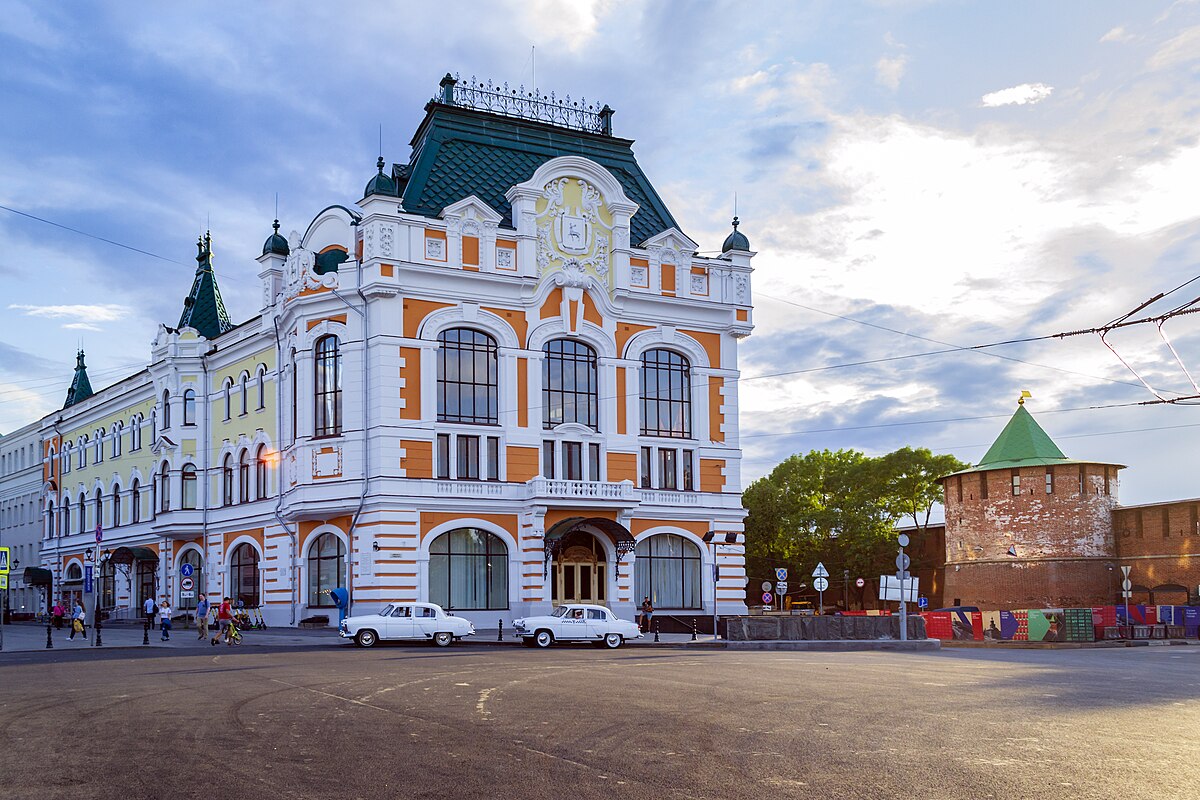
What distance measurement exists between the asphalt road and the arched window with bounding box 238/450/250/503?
30010mm

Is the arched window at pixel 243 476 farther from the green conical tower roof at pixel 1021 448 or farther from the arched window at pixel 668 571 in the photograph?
the green conical tower roof at pixel 1021 448

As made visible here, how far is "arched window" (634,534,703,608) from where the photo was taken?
168ft

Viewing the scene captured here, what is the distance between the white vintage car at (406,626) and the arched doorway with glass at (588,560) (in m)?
11.0

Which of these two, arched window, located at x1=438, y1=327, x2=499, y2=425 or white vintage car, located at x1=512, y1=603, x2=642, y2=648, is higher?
arched window, located at x1=438, y1=327, x2=499, y2=425

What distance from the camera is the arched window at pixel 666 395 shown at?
52.0m

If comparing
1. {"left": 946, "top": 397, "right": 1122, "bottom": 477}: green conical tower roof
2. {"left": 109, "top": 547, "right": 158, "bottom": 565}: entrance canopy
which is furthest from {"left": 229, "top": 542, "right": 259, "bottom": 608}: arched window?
{"left": 946, "top": 397, "right": 1122, "bottom": 477}: green conical tower roof

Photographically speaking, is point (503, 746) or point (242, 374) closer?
point (503, 746)

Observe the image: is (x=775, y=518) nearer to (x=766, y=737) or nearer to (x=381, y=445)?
(x=381, y=445)

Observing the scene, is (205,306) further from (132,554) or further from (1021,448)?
(1021,448)

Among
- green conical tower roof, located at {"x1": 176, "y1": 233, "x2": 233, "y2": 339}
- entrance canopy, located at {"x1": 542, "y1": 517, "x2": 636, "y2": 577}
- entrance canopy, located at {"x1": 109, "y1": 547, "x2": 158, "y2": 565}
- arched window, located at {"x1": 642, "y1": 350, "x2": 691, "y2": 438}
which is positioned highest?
A: green conical tower roof, located at {"x1": 176, "y1": 233, "x2": 233, "y2": 339}

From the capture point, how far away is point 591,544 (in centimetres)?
5025

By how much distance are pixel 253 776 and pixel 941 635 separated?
38.7m

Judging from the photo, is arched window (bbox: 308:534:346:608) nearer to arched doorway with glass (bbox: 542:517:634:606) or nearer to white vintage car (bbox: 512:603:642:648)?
arched doorway with glass (bbox: 542:517:634:606)

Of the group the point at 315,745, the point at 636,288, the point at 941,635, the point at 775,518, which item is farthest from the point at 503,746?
the point at 775,518
